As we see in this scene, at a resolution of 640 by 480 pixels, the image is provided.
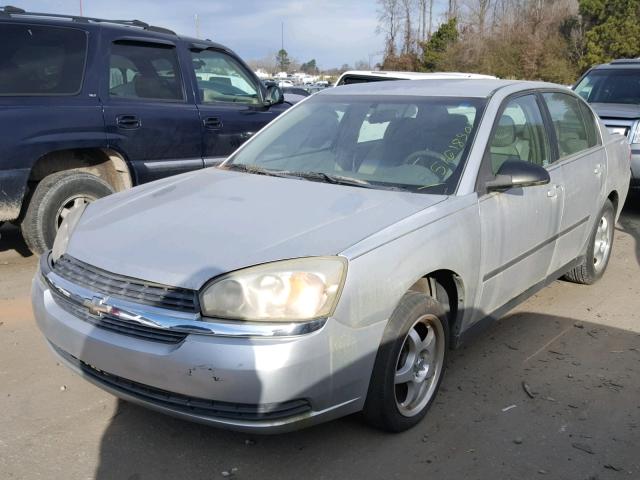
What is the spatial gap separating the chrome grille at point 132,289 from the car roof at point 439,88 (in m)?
2.24

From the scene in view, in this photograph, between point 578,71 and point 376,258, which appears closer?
point 376,258

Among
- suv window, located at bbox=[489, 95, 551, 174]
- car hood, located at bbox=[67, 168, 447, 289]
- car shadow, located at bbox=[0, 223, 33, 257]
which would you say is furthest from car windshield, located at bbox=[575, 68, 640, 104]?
car shadow, located at bbox=[0, 223, 33, 257]

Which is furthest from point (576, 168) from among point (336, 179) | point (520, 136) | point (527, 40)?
point (527, 40)

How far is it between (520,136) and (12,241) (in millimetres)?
4985

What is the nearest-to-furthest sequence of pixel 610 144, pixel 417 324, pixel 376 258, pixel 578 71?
pixel 376 258 → pixel 417 324 → pixel 610 144 → pixel 578 71

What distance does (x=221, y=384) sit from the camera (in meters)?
2.48

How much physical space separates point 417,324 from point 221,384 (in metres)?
1.07

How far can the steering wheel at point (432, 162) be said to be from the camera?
3.52 metres

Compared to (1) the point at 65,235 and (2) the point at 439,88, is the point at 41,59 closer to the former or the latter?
(1) the point at 65,235

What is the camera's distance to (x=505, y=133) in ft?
12.8

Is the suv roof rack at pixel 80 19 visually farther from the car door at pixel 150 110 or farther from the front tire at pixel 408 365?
the front tire at pixel 408 365

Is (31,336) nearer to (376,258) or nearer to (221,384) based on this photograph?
(221,384)

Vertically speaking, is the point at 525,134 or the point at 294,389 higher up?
the point at 525,134

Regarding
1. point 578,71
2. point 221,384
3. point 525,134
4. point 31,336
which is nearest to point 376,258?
point 221,384
